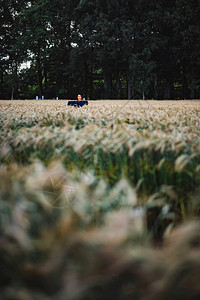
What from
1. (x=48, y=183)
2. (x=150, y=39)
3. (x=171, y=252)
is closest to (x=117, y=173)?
(x=48, y=183)

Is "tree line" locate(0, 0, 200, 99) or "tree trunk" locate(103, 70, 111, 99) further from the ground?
"tree line" locate(0, 0, 200, 99)

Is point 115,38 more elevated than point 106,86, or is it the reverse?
point 115,38

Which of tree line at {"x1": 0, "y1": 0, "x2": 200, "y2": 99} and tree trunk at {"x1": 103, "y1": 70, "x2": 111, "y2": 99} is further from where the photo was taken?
tree trunk at {"x1": 103, "y1": 70, "x2": 111, "y2": 99}

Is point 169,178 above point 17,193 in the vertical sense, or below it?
below

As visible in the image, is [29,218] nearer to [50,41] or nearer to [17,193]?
[17,193]

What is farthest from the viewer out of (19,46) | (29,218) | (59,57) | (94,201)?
(59,57)

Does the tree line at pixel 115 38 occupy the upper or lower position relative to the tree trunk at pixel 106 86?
upper

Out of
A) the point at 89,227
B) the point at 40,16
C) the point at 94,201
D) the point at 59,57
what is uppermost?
the point at 40,16

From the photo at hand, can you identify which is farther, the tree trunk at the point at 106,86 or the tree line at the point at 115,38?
the tree trunk at the point at 106,86

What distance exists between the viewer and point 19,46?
3872cm

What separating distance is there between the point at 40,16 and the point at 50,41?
3214 millimetres

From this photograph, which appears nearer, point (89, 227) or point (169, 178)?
point (89, 227)

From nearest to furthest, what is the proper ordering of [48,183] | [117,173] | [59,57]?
[48,183] → [117,173] → [59,57]

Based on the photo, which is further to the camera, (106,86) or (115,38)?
(106,86)
